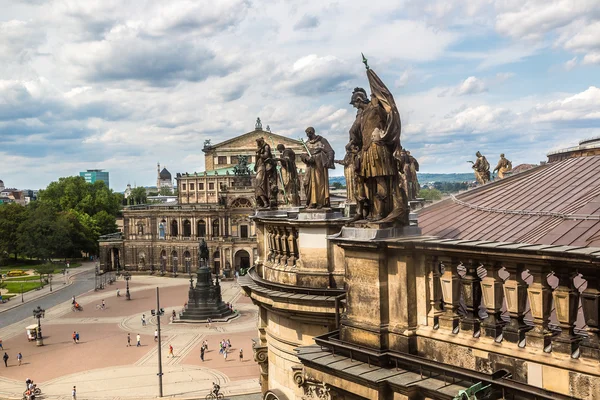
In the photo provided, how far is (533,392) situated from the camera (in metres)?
5.30

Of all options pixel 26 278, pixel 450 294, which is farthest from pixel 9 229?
pixel 450 294

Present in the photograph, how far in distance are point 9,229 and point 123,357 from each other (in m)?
73.9

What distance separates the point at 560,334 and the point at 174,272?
305ft

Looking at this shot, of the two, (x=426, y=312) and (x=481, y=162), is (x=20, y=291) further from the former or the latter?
(x=426, y=312)

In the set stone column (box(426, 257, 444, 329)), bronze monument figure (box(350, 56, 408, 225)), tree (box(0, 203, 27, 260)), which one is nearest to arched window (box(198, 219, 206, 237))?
tree (box(0, 203, 27, 260))

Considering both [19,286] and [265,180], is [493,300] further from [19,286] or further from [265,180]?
[19,286]

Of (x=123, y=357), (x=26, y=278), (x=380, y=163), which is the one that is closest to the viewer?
(x=380, y=163)

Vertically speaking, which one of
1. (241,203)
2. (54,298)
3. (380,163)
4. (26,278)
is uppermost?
(241,203)

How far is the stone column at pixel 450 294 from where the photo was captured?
21.1 ft

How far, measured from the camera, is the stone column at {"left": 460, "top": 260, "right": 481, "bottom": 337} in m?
6.20

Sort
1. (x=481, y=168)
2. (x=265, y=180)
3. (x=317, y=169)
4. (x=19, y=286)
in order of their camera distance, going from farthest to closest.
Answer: (x=19, y=286), (x=481, y=168), (x=265, y=180), (x=317, y=169)

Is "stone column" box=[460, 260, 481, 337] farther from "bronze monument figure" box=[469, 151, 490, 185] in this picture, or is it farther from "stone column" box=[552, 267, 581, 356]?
"bronze monument figure" box=[469, 151, 490, 185]

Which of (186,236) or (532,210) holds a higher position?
(532,210)

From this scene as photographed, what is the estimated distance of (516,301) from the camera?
18.8ft
